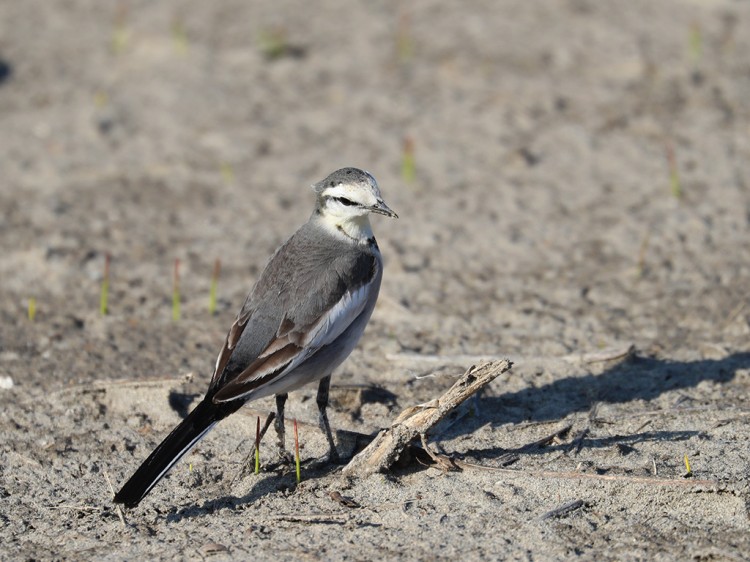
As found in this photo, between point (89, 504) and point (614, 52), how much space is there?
7192 mm

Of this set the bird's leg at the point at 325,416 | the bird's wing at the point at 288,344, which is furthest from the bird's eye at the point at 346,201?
the bird's leg at the point at 325,416

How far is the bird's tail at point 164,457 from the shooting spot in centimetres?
482

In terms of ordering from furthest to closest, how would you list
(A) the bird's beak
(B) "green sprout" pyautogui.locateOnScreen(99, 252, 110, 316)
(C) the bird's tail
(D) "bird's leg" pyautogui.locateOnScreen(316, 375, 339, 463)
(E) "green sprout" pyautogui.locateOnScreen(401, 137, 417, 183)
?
(E) "green sprout" pyautogui.locateOnScreen(401, 137, 417, 183)
(B) "green sprout" pyautogui.locateOnScreen(99, 252, 110, 316)
(A) the bird's beak
(D) "bird's leg" pyautogui.locateOnScreen(316, 375, 339, 463)
(C) the bird's tail

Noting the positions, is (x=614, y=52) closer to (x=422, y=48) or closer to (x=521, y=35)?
(x=521, y=35)

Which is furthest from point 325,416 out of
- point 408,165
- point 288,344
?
point 408,165

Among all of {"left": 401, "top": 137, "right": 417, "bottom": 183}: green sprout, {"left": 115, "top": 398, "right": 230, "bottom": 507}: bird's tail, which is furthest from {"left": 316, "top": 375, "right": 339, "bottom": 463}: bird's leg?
{"left": 401, "top": 137, "right": 417, "bottom": 183}: green sprout

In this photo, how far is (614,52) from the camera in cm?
1045

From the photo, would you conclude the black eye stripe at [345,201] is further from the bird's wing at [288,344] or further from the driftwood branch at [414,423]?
the driftwood branch at [414,423]

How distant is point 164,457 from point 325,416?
0.96 m

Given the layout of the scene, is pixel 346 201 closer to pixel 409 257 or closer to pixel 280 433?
pixel 280 433

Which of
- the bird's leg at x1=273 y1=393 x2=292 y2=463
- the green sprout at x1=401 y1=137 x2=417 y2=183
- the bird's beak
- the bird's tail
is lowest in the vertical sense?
the bird's leg at x1=273 y1=393 x2=292 y2=463

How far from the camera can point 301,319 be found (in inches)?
215

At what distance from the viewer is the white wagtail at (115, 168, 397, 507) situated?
5.01 meters

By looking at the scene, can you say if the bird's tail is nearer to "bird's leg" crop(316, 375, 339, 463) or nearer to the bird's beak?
"bird's leg" crop(316, 375, 339, 463)
